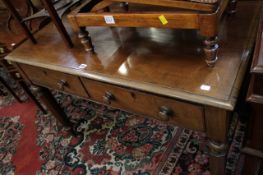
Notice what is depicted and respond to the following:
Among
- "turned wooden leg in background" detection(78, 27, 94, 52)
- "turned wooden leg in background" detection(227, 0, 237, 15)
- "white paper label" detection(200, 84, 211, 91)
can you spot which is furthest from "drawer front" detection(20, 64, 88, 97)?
"turned wooden leg in background" detection(227, 0, 237, 15)

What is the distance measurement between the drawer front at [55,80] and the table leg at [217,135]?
0.57 m

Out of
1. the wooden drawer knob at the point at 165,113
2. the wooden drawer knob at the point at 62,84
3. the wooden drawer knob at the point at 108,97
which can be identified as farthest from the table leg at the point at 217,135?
the wooden drawer knob at the point at 62,84

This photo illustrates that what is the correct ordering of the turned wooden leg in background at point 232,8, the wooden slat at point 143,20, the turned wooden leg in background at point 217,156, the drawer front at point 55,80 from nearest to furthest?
the wooden slat at point 143,20
the turned wooden leg in background at point 217,156
the turned wooden leg in background at point 232,8
the drawer front at point 55,80

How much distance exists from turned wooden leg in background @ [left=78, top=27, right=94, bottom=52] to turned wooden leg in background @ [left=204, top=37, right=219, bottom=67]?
0.48m

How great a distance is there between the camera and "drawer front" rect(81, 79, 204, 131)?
0.77 meters

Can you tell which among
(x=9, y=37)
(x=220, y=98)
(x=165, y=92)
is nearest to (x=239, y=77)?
(x=220, y=98)

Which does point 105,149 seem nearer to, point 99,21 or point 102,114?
point 102,114

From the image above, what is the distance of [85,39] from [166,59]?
0.35 meters

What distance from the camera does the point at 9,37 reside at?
169 cm

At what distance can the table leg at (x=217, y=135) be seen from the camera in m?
0.70

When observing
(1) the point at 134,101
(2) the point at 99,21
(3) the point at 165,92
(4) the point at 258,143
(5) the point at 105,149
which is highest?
(2) the point at 99,21

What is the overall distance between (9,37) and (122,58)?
116 cm

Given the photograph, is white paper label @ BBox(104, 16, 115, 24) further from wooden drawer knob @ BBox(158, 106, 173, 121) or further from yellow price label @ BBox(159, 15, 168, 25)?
wooden drawer knob @ BBox(158, 106, 173, 121)

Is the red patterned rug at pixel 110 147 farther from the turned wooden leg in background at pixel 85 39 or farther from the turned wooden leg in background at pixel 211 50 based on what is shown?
the turned wooden leg in background at pixel 85 39
